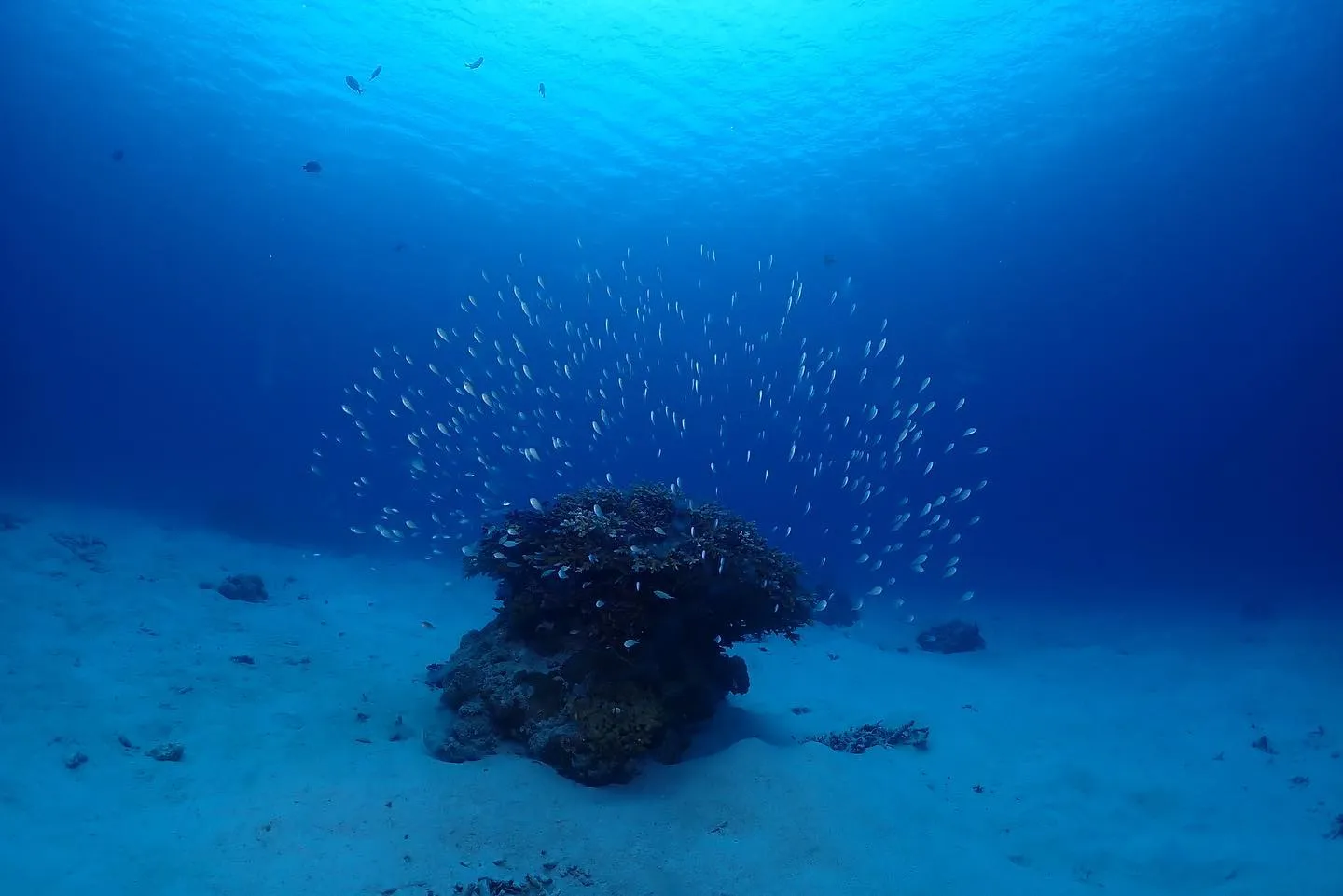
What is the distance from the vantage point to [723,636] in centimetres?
830

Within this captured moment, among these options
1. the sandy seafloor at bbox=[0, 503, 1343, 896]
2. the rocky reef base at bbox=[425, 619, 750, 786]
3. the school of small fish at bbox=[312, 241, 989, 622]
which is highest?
the school of small fish at bbox=[312, 241, 989, 622]

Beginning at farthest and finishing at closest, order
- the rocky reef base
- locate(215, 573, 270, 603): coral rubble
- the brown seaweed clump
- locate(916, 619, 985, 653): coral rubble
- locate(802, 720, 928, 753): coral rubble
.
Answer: locate(916, 619, 985, 653): coral rubble < locate(215, 573, 270, 603): coral rubble < locate(802, 720, 928, 753): coral rubble < the brown seaweed clump < the rocky reef base

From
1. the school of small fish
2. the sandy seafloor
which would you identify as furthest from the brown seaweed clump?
the school of small fish

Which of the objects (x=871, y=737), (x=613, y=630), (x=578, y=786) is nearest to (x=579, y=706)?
(x=578, y=786)

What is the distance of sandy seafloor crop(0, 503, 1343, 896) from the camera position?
5672mm

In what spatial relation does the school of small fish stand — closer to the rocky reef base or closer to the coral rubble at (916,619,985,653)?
the coral rubble at (916,619,985,653)

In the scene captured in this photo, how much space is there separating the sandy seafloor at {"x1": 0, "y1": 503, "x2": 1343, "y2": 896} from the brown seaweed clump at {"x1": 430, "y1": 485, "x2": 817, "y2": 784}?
1.49ft

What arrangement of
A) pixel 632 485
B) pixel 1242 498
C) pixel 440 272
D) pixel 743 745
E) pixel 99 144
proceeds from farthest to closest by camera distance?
pixel 440 272 → pixel 1242 498 → pixel 99 144 → pixel 632 485 → pixel 743 745

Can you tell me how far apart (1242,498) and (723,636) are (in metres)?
61.6

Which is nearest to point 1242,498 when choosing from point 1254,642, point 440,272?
point 1254,642

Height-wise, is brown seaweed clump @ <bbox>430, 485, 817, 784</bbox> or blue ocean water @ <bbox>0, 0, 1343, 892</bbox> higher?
blue ocean water @ <bbox>0, 0, 1343, 892</bbox>

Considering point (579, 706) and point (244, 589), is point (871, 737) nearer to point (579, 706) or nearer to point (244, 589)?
point (579, 706)

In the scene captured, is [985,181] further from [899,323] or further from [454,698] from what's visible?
[454,698]

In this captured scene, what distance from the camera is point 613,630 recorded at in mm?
7203
